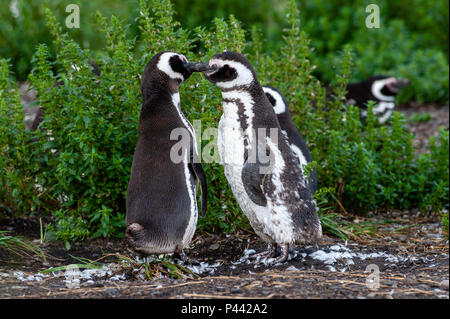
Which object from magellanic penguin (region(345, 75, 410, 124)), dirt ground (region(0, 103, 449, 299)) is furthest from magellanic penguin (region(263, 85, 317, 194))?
magellanic penguin (region(345, 75, 410, 124))

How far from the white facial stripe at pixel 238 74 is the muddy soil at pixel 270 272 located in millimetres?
1205

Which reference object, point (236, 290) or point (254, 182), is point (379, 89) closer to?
point (254, 182)

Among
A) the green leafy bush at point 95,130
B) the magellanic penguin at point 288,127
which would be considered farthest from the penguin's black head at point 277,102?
the green leafy bush at point 95,130

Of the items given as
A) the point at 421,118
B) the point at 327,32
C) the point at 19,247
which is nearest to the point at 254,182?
the point at 19,247

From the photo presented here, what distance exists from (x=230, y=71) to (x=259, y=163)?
627 mm

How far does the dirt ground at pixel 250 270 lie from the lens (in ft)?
10.9

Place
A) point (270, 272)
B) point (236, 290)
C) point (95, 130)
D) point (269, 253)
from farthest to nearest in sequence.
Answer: point (95, 130) < point (269, 253) < point (270, 272) < point (236, 290)

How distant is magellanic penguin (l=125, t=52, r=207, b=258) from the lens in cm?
384

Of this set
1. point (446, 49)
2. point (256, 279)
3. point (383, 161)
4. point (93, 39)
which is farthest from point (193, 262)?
point (446, 49)

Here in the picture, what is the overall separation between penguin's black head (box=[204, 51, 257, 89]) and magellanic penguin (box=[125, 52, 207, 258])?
0.18 m

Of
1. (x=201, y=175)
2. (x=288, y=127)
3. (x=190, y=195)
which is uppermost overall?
(x=288, y=127)

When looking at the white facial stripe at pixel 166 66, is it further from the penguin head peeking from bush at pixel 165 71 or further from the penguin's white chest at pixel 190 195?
the penguin's white chest at pixel 190 195

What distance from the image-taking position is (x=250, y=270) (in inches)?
160
